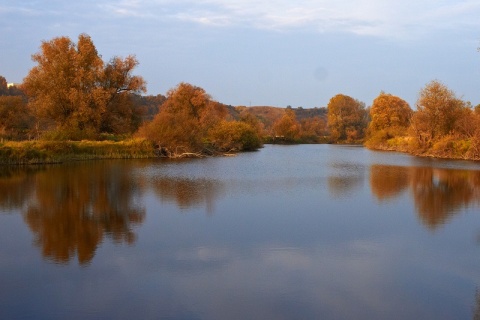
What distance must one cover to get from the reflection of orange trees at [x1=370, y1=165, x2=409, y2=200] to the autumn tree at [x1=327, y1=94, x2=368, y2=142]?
48538 mm

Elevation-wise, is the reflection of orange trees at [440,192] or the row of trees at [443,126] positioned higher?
the row of trees at [443,126]

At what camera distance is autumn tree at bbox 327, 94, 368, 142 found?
75812 millimetres

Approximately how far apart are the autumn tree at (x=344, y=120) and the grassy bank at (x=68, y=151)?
153 feet

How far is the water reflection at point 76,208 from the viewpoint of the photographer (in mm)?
10234

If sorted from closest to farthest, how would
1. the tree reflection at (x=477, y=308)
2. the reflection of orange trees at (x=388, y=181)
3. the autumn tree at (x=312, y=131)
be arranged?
the tree reflection at (x=477, y=308) < the reflection of orange trees at (x=388, y=181) < the autumn tree at (x=312, y=131)

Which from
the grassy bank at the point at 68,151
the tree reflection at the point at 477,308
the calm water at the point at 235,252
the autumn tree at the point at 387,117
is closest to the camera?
the tree reflection at the point at 477,308

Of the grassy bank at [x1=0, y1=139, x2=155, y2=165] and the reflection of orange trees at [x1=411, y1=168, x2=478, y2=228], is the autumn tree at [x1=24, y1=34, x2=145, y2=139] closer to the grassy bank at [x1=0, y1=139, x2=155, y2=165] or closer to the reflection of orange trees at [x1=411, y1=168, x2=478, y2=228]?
the grassy bank at [x1=0, y1=139, x2=155, y2=165]

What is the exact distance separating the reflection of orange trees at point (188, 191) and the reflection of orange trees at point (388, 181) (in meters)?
5.77

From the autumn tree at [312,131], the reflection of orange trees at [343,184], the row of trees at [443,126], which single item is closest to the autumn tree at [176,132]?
the reflection of orange trees at [343,184]

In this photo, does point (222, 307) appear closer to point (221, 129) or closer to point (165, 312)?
point (165, 312)

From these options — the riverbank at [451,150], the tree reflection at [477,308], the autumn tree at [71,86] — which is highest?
the autumn tree at [71,86]

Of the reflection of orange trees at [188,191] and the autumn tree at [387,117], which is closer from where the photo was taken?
the reflection of orange trees at [188,191]

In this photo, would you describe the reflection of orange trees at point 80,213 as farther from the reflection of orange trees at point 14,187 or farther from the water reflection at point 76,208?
the reflection of orange trees at point 14,187

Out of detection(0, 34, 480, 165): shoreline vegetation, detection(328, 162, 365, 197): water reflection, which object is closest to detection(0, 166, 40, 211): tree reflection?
detection(0, 34, 480, 165): shoreline vegetation
